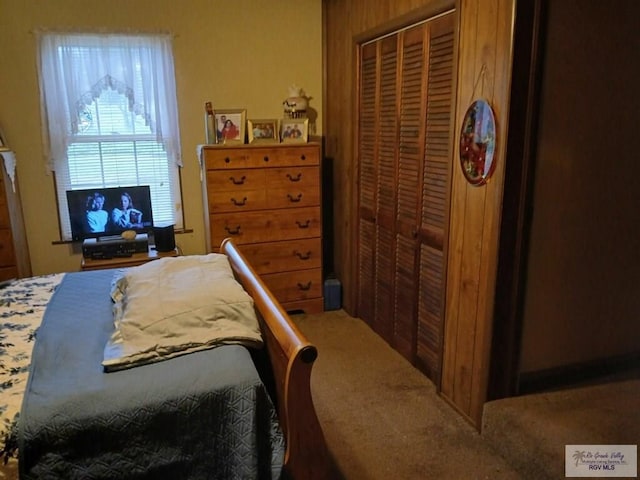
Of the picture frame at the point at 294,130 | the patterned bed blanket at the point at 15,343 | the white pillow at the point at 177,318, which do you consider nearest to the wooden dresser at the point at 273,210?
the picture frame at the point at 294,130

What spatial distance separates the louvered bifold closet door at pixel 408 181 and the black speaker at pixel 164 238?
1.61 m

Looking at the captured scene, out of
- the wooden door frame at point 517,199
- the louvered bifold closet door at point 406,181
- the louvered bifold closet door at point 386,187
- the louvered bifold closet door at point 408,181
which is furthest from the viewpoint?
the louvered bifold closet door at point 386,187

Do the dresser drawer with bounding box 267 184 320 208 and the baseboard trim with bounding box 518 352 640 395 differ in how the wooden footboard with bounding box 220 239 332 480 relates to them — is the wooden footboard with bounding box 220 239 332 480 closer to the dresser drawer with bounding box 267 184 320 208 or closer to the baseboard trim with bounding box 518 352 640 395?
the baseboard trim with bounding box 518 352 640 395

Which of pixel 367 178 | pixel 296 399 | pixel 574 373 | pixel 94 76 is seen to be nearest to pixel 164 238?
pixel 94 76

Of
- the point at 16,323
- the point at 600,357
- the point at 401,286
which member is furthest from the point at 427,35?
the point at 16,323

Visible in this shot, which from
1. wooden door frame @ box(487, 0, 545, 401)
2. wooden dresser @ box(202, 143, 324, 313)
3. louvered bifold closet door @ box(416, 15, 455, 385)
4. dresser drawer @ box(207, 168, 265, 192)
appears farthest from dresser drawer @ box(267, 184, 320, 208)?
wooden door frame @ box(487, 0, 545, 401)

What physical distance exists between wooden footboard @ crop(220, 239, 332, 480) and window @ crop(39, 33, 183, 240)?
230cm

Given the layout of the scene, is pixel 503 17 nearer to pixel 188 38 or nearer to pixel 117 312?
pixel 117 312

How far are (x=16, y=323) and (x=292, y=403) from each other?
1.25 m

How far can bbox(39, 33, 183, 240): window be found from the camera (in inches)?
131

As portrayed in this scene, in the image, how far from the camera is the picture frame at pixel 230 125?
3533 millimetres

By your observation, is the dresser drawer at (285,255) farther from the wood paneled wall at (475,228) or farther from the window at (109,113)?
the wood paneled wall at (475,228)

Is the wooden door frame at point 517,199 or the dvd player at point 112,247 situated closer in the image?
the wooden door frame at point 517,199

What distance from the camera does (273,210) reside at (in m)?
3.54
